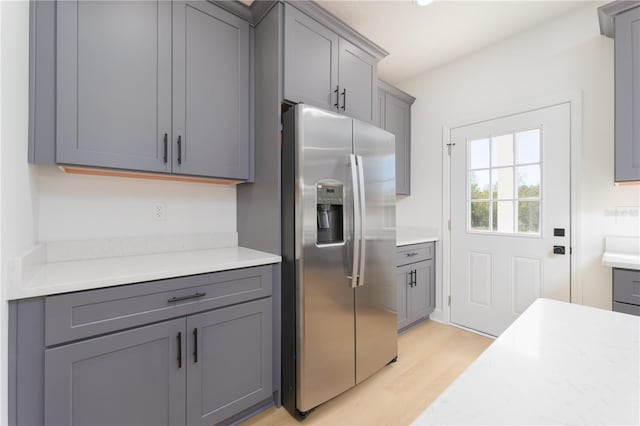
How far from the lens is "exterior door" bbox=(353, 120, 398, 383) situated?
1.84 metres

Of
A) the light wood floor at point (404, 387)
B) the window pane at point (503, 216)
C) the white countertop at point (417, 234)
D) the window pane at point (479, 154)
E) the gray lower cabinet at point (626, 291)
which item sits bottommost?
the light wood floor at point (404, 387)

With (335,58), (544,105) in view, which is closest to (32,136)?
(335,58)

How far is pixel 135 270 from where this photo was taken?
1.29 metres

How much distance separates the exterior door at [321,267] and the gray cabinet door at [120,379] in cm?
62

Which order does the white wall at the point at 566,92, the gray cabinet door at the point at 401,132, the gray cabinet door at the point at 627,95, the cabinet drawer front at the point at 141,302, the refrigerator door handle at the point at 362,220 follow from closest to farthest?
the cabinet drawer front at the point at 141,302
the gray cabinet door at the point at 627,95
the refrigerator door handle at the point at 362,220
the white wall at the point at 566,92
the gray cabinet door at the point at 401,132

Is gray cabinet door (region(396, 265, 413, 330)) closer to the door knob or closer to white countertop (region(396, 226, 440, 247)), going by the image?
white countertop (region(396, 226, 440, 247))

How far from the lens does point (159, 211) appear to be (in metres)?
1.85

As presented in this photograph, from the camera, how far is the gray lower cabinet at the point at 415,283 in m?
2.53

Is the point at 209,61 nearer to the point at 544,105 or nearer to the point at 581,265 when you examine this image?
the point at 544,105

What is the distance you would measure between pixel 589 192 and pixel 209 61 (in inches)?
109

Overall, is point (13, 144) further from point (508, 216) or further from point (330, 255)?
point (508, 216)

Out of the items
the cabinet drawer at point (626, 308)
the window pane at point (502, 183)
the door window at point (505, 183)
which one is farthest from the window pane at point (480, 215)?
the cabinet drawer at point (626, 308)

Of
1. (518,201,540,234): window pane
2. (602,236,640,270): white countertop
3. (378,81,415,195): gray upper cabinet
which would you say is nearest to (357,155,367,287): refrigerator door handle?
(378,81,415,195): gray upper cabinet

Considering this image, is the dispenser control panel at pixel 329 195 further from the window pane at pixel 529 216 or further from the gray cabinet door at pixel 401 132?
the window pane at pixel 529 216
